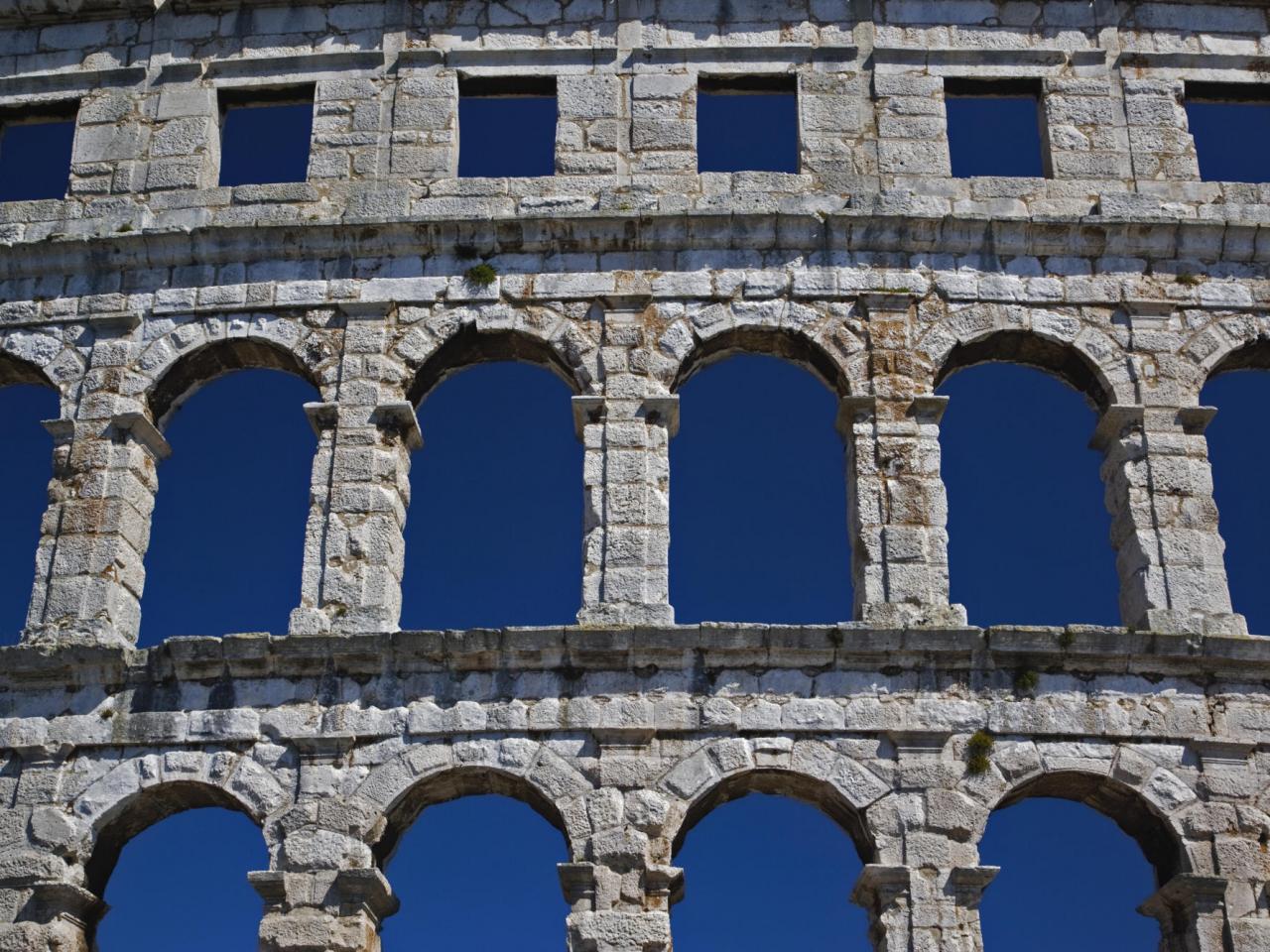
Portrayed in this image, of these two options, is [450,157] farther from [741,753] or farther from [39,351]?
[741,753]

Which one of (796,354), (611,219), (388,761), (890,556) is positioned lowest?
(388,761)

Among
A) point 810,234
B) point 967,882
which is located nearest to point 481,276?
point 810,234

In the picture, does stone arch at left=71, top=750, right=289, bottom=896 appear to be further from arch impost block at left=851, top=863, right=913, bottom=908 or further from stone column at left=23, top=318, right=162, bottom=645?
arch impost block at left=851, top=863, right=913, bottom=908

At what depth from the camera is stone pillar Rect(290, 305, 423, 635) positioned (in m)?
13.8

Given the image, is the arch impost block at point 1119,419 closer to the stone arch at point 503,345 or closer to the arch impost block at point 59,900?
the stone arch at point 503,345

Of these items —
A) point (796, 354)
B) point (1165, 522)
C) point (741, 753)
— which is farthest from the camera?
point (796, 354)

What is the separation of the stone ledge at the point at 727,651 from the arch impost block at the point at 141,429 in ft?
6.60

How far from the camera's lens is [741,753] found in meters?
13.0

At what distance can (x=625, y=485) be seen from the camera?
14.1 meters

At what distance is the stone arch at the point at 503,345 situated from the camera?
14758mm

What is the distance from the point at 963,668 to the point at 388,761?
4023 mm

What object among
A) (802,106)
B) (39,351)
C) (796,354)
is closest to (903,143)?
(802,106)

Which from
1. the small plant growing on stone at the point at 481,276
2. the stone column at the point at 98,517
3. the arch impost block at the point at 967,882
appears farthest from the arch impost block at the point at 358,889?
the small plant growing on stone at the point at 481,276

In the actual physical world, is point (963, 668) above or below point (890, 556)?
below
